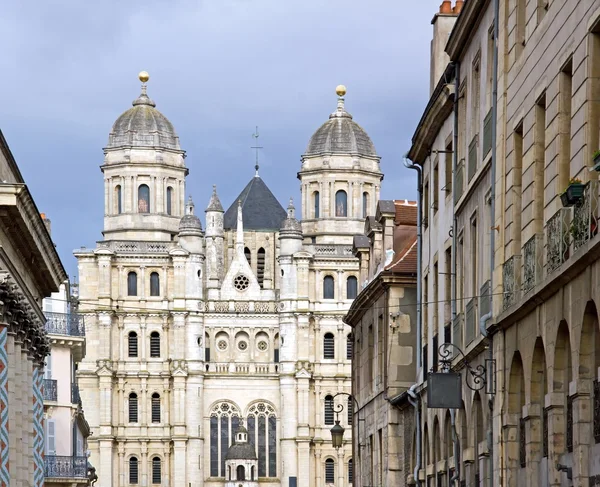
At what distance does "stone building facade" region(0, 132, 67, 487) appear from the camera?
3097 cm

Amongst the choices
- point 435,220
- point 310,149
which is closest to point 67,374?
point 435,220

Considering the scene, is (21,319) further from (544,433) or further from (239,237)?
(239,237)

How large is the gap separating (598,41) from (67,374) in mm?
41871

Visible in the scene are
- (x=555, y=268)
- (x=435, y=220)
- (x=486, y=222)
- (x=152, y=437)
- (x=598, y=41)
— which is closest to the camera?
(x=598, y=41)

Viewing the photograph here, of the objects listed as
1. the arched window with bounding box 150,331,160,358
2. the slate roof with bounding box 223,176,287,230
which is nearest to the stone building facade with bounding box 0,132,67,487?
the arched window with bounding box 150,331,160,358

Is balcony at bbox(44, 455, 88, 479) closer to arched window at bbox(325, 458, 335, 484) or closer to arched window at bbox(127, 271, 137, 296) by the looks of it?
arched window at bbox(325, 458, 335, 484)

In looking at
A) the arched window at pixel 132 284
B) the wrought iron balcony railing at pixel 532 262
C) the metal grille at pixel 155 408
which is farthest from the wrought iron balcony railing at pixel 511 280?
the arched window at pixel 132 284

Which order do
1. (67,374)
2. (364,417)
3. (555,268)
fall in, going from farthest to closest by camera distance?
(67,374)
(364,417)
(555,268)

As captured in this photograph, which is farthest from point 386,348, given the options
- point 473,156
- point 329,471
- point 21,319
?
point 329,471

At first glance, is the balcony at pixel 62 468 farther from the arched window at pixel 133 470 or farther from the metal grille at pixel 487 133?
the arched window at pixel 133 470

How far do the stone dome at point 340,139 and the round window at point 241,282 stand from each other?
10442 mm

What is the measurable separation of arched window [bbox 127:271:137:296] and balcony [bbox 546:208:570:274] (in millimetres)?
107443

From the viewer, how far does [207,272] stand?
437 ft

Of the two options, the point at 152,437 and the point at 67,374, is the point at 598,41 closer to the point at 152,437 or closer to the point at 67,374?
the point at 67,374
